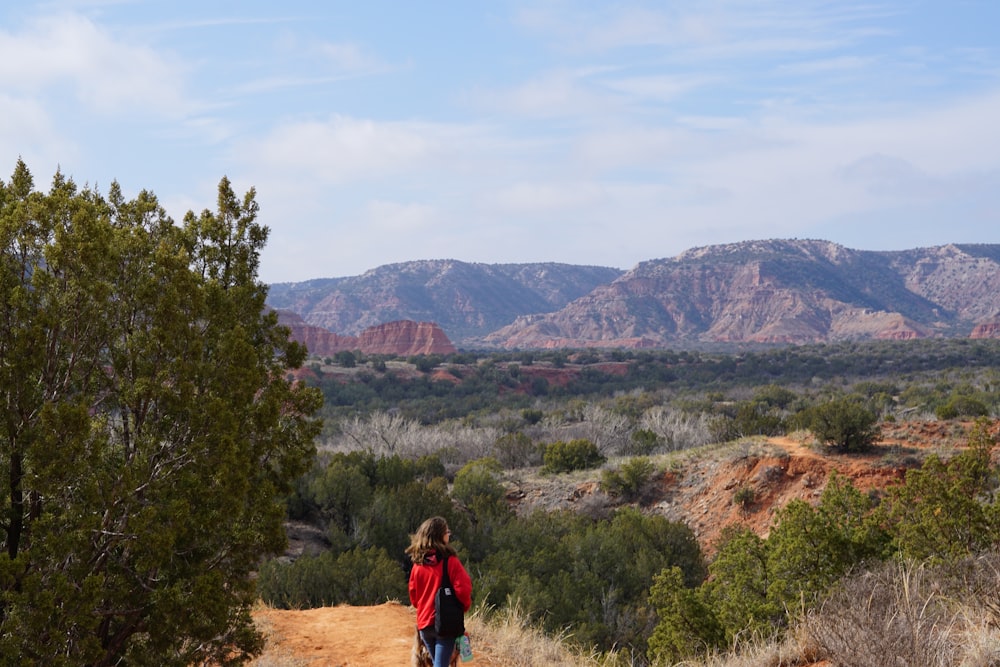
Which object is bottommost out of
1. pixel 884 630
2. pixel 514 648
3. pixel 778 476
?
pixel 778 476

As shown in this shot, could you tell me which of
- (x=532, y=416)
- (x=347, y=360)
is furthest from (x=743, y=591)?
(x=347, y=360)

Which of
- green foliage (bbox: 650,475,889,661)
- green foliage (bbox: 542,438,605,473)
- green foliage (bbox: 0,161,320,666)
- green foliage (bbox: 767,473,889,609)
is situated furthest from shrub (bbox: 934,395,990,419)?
green foliage (bbox: 0,161,320,666)

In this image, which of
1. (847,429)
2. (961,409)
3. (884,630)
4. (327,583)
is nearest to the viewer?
(884,630)

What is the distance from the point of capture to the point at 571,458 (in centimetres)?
2544

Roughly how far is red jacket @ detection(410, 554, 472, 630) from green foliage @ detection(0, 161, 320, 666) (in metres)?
0.98

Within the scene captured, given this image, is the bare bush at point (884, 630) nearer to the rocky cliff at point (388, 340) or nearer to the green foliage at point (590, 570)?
the green foliage at point (590, 570)

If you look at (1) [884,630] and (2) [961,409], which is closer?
(1) [884,630]

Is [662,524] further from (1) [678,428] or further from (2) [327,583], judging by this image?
(1) [678,428]

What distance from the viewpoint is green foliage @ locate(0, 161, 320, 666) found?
4121 mm

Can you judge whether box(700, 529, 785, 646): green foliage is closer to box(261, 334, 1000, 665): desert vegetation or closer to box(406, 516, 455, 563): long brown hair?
box(261, 334, 1000, 665): desert vegetation

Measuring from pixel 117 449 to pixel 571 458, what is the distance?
70.1 feet

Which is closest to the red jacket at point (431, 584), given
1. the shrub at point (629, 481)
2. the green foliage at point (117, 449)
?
the green foliage at point (117, 449)

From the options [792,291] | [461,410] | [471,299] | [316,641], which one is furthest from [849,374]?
[471,299]

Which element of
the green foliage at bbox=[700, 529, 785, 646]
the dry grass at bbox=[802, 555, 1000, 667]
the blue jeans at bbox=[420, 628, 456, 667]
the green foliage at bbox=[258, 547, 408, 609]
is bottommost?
the green foliage at bbox=[258, 547, 408, 609]
